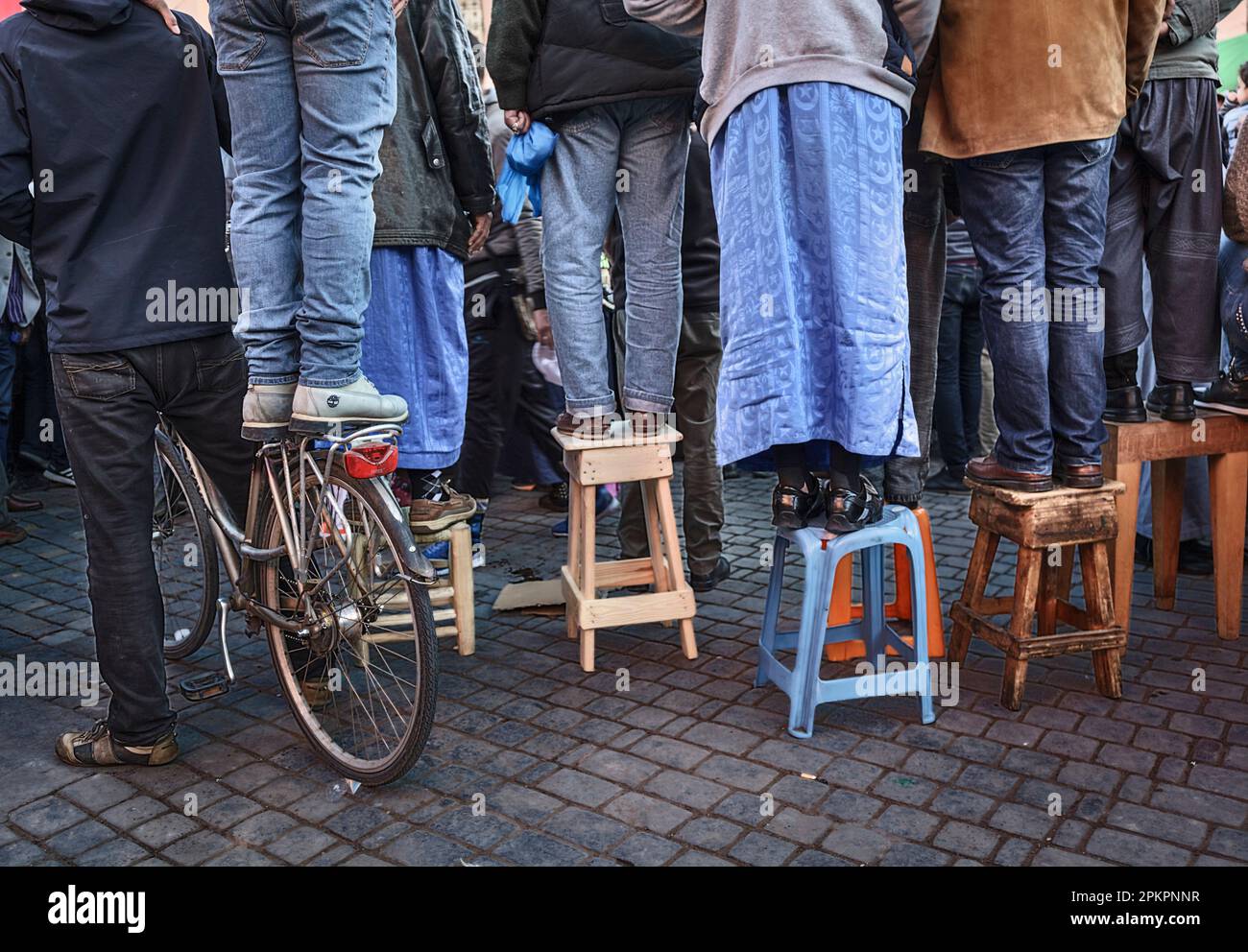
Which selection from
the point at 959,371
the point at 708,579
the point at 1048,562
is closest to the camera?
the point at 1048,562

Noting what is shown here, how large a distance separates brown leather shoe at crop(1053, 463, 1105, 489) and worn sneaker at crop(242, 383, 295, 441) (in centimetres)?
249

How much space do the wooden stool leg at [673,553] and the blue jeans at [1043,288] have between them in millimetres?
1183

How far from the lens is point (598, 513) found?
6164 mm

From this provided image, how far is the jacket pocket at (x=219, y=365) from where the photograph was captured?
3.26m

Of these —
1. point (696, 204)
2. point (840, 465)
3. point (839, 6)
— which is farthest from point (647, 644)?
point (839, 6)

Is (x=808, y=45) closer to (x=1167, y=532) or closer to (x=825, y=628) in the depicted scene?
(x=825, y=628)

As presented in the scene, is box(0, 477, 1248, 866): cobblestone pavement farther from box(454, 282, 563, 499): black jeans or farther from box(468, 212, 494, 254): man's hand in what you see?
box(468, 212, 494, 254): man's hand

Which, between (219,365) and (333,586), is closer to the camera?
(333,586)

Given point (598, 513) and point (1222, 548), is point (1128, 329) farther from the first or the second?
point (598, 513)

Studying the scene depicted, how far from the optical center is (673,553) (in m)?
4.00

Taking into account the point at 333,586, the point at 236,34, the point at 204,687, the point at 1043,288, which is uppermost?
the point at 236,34

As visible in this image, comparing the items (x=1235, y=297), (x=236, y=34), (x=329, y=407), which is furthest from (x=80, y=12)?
(x=1235, y=297)

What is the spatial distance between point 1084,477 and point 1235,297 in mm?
1152

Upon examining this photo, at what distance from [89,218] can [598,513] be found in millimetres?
3511
